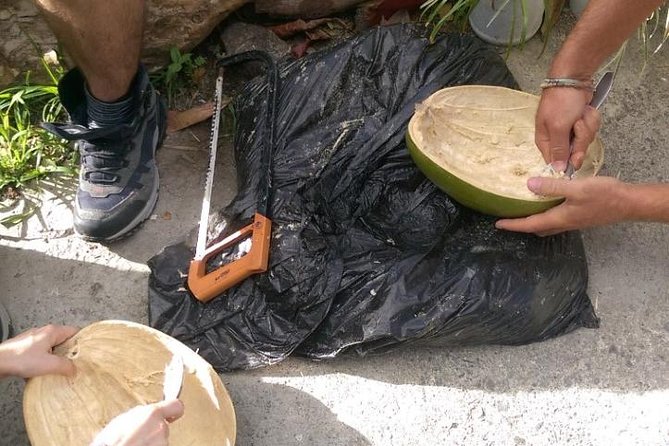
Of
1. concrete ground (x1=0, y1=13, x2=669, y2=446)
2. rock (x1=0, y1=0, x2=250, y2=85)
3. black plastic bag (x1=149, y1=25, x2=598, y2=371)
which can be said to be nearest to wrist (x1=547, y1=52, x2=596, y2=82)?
black plastic bag (x1=149, y1=25, x2=598, y2=371)

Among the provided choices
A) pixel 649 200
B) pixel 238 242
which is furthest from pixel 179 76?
pixel 649 200

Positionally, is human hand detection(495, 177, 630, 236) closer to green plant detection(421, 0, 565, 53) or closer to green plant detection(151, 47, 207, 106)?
green plant detection(421, 0, 565, 53)

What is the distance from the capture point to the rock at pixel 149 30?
2.19 m

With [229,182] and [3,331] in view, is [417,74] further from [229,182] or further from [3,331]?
[3,331]

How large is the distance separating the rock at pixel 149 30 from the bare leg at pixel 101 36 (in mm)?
282

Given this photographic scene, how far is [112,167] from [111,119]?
142 millimetres

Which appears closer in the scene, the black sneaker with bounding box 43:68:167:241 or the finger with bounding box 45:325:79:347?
the finger with bounding box 45:325:79:347

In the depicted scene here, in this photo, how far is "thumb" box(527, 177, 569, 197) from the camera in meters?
1.72

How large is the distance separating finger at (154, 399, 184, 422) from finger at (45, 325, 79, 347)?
34 centimetres

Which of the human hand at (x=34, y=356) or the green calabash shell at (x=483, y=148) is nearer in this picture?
the human hand at (x=34, y=356)

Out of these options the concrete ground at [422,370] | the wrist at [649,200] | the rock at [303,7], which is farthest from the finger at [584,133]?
the rock at [303,7]

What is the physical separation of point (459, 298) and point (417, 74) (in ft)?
2.24

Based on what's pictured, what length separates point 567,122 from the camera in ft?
5.94

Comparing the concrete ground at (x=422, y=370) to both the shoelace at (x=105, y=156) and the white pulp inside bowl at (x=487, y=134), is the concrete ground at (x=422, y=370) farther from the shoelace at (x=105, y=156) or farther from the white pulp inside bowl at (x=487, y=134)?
the white pulp inside bowl at (x=487, y=134)
